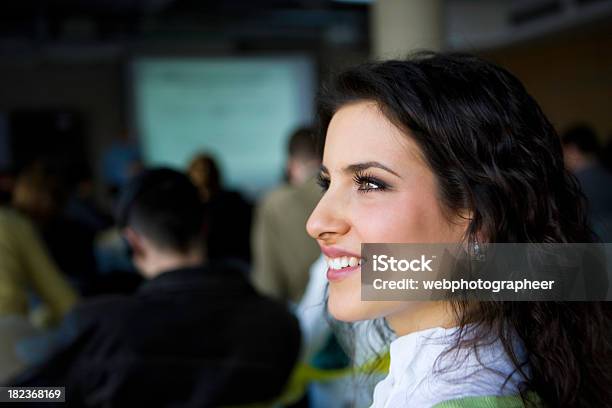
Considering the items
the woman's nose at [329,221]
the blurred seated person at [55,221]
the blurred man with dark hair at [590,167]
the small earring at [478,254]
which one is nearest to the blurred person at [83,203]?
the blurred seated person at [55,221]

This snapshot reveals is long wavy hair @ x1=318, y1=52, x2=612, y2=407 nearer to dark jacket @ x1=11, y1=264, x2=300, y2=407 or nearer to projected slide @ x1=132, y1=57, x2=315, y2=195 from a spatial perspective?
dark jacket @ x1=11, y1=264, x2=300, y2=407

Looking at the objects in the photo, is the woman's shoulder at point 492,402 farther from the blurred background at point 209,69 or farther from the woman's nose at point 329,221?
the blurred background at point 209,69

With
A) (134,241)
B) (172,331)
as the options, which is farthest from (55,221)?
(172,331)

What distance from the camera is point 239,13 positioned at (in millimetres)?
6785

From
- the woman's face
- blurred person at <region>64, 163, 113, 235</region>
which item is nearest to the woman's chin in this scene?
the woman's face

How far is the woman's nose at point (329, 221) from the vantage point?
0.72 metres

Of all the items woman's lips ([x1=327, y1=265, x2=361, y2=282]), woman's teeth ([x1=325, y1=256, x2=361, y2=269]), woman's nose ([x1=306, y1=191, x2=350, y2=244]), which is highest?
woman's nose ([x1=306, y1=191, x2=350, y2=244])

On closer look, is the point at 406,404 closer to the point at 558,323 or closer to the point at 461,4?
the point at 558,323

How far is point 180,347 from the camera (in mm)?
1390

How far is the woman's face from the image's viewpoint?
0.70m

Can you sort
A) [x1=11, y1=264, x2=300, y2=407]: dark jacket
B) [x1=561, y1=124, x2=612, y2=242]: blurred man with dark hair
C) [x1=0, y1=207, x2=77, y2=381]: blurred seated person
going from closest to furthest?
[x1=11, y1=264, x2=300, y2=407]: dark jacket
[x1=0, y1=207, x2=77, y2=381]: blurred seated person
[x1=561, y1=124, x2=612, y2=242]: blurred man with dark hair

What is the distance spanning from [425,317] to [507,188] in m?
0.18

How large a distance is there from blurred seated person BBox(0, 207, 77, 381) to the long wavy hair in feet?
5.03

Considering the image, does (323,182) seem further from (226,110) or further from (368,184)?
(226,110)
